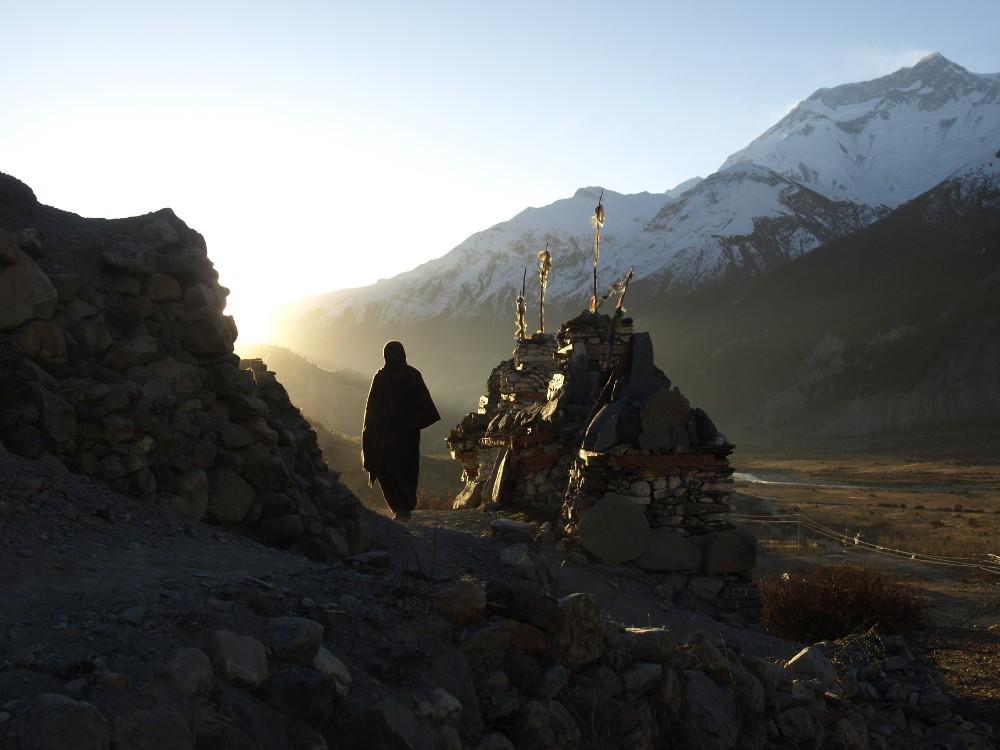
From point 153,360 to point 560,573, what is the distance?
425 cm

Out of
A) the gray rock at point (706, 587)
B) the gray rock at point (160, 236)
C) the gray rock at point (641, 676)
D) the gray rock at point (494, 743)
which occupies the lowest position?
the gray rock at point (706, 587)

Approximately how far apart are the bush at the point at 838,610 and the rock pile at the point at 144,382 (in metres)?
4.83

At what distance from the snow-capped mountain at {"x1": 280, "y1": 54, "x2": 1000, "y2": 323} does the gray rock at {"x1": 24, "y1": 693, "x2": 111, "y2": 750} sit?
372 feet

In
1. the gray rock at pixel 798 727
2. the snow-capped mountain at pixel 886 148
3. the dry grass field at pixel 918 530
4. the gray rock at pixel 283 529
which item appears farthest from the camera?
the snow-capped mountain at pixel 886 148

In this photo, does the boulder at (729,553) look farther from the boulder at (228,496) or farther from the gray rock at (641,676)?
the boulder at (228,496)

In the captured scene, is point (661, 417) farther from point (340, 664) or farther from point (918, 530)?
point (918, 530)

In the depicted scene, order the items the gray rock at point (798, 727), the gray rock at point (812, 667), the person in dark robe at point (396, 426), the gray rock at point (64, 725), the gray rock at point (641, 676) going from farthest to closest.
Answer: the person in dark robe at point (396, 426) < the gray rock at point (812, 667) < the gray rock at point (798, 727) < the gray rock at point (641, 676) < the gray rock at point (64, 725)

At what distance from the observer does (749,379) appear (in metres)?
93.9

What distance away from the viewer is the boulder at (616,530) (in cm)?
961

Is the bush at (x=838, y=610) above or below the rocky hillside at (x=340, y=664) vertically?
below

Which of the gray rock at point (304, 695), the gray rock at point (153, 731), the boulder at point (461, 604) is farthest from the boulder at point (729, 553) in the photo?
the gray rock at point (153, 731)

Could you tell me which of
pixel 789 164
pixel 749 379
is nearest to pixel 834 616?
pixel 749 379

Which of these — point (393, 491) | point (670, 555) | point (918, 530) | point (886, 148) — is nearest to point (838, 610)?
point (670, 555)

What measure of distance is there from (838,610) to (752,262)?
391 feet
